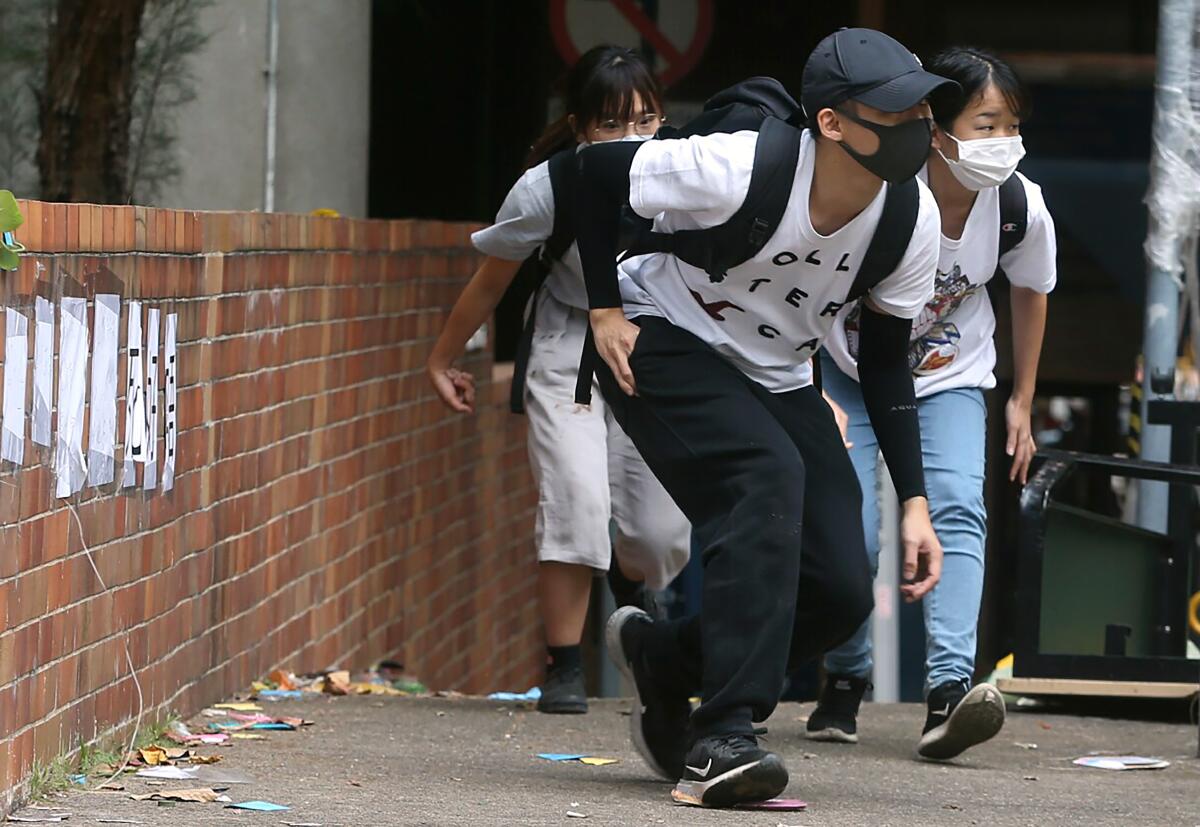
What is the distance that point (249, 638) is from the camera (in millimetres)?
5688

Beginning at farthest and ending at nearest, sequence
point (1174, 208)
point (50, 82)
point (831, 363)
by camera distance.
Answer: point (50, 82), point (1174, 208), point (831, 363)

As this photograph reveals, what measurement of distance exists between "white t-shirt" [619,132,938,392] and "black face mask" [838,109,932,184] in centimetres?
14

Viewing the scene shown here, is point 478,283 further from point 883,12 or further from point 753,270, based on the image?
point 883,12

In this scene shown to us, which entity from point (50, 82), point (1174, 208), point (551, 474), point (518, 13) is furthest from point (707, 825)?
point (518, 13)

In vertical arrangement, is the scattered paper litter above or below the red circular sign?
below

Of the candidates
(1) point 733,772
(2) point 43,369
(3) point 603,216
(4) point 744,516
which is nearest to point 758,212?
(3) point 603,216

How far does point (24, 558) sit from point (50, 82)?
4.14 metres

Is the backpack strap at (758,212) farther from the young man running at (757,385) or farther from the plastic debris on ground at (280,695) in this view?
the plastic debris on ground at (280,695)

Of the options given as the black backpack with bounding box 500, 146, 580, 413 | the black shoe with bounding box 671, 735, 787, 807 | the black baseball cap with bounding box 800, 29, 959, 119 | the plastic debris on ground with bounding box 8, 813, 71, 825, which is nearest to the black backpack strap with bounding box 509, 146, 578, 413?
the black backpack with bounding box 500, 146, 580, 413

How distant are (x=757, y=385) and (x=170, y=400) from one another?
136 cm

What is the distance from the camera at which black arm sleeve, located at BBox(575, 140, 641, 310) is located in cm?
436

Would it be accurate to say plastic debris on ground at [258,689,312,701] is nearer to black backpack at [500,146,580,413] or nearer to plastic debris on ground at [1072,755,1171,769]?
black backpack at [500,146,580,413]

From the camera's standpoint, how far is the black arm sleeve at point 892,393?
440 cm

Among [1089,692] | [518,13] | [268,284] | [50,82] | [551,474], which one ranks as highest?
[518,13]
